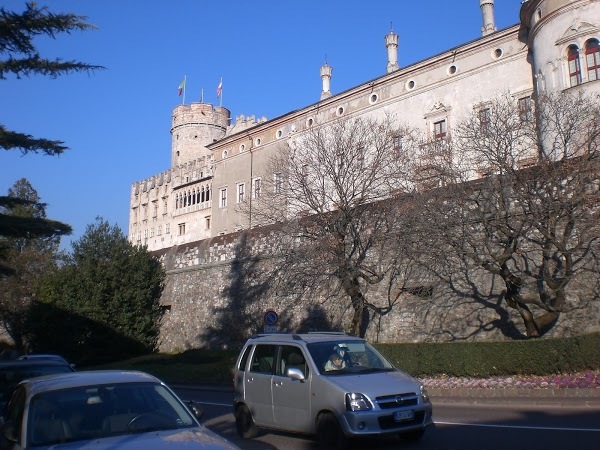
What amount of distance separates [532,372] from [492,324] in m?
5.36

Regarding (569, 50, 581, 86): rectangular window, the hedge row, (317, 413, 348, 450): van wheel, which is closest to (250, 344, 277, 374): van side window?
(317, 413, 348, 450): van wheel

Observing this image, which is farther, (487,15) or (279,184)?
(487,15)

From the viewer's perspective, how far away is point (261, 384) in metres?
10.6

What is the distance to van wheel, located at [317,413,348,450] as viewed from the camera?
29.1 feet

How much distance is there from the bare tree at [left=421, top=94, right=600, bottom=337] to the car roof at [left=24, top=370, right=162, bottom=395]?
13280 millimetres

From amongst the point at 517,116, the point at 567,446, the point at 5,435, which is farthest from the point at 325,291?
the point at 5,435

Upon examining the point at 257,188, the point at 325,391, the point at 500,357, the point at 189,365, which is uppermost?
the point at 257,188

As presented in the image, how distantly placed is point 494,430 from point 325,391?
3399 mm

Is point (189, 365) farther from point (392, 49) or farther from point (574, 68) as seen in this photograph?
point (392, 49)

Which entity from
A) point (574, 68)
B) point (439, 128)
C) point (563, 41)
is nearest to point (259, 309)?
point (439, 128)

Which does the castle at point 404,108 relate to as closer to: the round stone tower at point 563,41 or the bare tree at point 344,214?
the round stone tower at point 563,41

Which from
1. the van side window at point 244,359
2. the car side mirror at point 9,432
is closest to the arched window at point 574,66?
the van side window at point 244,359

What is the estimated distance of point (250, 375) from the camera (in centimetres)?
1098

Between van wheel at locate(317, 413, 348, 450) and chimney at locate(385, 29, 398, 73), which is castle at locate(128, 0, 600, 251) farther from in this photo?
van wheel at locate(317, 413, 348, 450)
